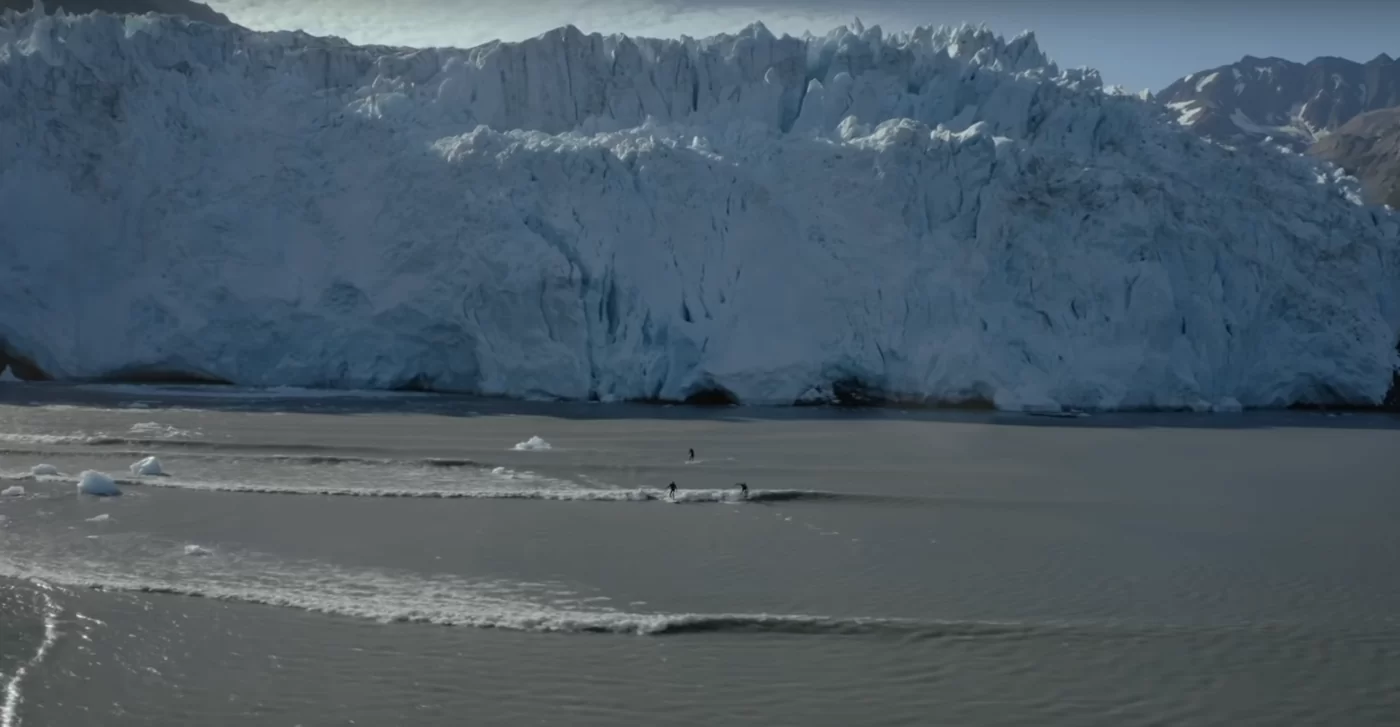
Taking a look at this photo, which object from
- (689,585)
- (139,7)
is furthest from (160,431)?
(139,7)

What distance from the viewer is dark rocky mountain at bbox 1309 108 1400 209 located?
41688 millimetres

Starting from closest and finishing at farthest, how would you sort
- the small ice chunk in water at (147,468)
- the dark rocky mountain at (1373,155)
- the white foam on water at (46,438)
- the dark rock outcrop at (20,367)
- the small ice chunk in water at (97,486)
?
1. the small ice chunk in water at (97,486)
2. the small ice chunk in water at (147,468)
3. the white foam on water at (46,438)
4. the dark rock outcrop at (20,367)
5. the dark rocky mountain at (1373,155)

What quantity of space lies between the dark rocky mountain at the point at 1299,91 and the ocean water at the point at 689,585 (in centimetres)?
7696

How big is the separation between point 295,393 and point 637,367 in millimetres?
5974

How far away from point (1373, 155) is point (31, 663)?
181 feet

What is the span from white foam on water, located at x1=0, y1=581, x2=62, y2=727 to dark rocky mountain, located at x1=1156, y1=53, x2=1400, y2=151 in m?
83.7

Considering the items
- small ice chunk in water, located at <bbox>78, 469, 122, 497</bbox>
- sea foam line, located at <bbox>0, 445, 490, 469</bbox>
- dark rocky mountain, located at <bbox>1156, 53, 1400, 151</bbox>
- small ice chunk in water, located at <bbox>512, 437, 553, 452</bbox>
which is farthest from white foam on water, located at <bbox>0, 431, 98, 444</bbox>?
dark rocky mountain, located at <bbox>1156, 53, 1400, 151</bbox>

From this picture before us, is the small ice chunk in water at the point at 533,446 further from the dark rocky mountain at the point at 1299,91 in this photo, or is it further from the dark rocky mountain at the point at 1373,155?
the dark rocky mountain at the point at 1299,91

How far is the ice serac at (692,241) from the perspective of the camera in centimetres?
1928

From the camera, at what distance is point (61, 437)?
1385cm

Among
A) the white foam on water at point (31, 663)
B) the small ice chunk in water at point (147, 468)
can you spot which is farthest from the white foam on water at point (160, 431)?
the white foam on water at point (31, 663)

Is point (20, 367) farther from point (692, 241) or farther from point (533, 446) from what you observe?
point (533, 446)

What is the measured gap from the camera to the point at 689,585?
23.9 feet

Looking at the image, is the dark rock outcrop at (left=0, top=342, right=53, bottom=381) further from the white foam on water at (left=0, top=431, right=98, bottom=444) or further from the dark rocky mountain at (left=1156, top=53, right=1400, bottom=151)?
the dark rocky mountain at (left=1156, top=53, right=1400, bottom=151)
